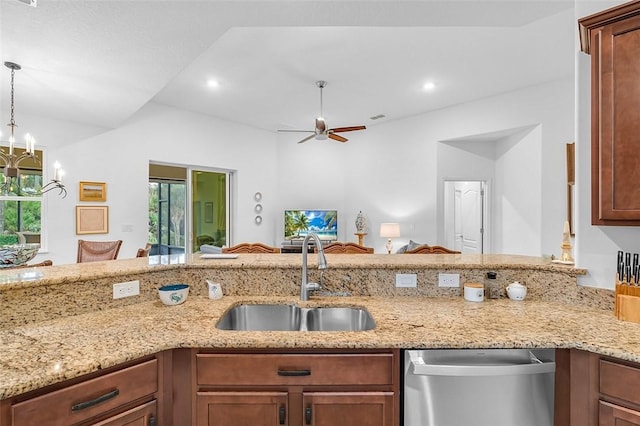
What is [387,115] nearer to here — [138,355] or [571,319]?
[571,319]

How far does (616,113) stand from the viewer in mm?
1502

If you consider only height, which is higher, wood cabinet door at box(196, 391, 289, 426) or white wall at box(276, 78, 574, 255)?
white wall at box(276, 78, 574, 255)

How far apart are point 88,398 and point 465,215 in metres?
6.22

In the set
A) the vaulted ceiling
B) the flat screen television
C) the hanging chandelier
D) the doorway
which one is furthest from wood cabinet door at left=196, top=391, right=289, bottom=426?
the flat screen television

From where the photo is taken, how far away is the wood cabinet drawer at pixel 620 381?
4.00ft

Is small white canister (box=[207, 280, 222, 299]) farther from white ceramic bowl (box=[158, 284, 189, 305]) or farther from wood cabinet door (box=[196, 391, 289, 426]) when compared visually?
wood cabinet door (box=[196, 391, 289, 426])

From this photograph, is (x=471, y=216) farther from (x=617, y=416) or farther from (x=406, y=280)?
(x=617, y=416)

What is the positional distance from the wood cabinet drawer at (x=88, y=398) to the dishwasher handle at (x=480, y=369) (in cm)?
102

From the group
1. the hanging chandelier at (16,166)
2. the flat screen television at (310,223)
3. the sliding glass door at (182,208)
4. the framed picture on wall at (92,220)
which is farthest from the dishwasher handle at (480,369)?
the flat screen television at (310,223)

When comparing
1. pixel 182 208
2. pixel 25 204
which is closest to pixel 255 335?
pixel 25 204

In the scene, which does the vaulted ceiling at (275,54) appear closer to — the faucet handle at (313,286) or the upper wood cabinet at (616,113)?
the upper wood cabinet at (616,113)

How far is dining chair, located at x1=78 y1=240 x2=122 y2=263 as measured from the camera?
3.96 metres

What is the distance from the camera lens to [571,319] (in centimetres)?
161

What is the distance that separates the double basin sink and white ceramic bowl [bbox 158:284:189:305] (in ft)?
0.90
